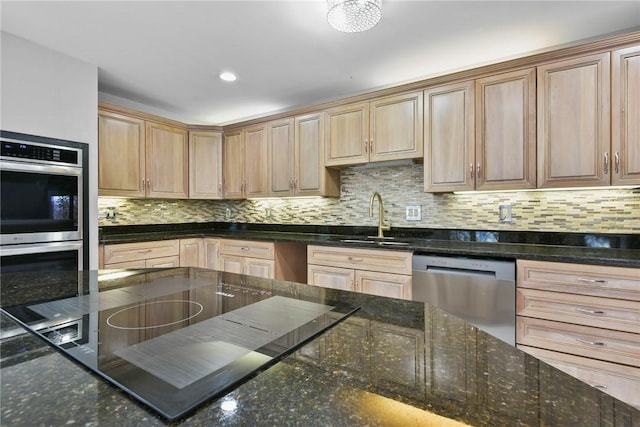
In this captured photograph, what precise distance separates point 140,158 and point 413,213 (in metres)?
2.84

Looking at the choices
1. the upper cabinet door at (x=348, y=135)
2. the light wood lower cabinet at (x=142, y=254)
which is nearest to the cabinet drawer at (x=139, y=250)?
the light wood lower cabinet at (x=142, y=254)

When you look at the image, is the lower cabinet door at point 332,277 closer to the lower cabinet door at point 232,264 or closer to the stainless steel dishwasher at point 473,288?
the stainless steel dishwasher at point 473,288

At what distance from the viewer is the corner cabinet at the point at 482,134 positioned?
7.54ft

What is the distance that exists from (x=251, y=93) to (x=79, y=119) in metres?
1.56

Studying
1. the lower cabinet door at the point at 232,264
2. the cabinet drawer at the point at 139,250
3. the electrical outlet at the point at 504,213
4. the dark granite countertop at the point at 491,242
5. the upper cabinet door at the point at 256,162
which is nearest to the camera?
the dark granite countertop at the point at 491,242

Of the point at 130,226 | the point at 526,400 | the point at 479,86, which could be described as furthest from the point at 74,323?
the point at 130,226

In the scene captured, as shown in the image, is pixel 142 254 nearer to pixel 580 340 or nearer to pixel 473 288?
pixel 473 288

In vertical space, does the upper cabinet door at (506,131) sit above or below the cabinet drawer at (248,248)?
above

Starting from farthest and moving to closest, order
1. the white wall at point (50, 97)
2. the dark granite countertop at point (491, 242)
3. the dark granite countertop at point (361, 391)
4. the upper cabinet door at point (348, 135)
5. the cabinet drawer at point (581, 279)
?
the upper cabinet door at point (348, 135) → the white wall at point (50, 97) → the dark granite countertop at point (491, 242) → the cabinet drawer at point (581, 279) → the dark granite countertop at point (361, 391)

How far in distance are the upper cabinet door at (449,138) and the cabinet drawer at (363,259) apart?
65 cm

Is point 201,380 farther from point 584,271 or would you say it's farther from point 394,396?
point 584,271

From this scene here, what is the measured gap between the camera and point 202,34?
2270mm

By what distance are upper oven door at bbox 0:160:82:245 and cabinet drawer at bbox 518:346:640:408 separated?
3.46 m

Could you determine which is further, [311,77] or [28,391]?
[311,77]
